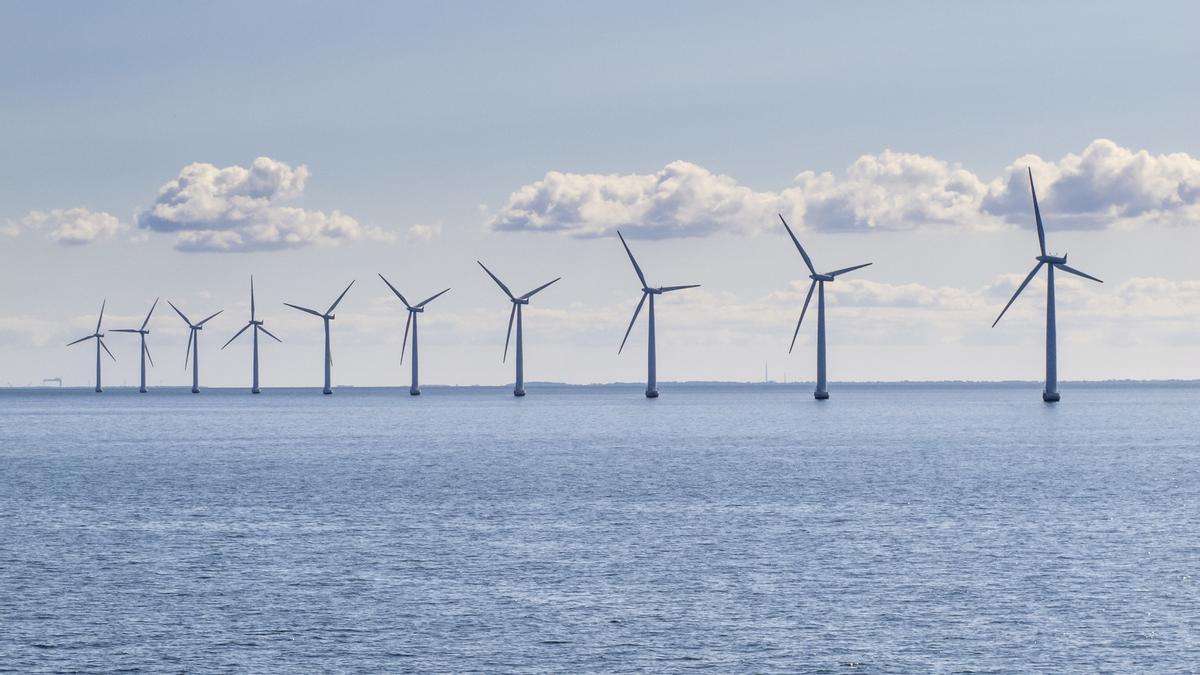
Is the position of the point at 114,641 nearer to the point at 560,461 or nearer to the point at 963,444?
the point at 560,461

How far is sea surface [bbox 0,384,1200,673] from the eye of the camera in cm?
4031

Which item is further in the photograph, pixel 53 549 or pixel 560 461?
pixel 560 461

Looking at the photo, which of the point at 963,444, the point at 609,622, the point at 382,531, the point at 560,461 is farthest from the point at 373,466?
the point at 609,622

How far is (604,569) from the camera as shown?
54.2m

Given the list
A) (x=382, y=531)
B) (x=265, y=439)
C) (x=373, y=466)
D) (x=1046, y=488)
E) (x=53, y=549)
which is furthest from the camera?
(x=265, y=439)

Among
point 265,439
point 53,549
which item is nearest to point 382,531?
point 53,549

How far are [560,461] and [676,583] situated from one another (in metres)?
68.1

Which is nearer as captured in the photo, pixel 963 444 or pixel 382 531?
pixel 382 531

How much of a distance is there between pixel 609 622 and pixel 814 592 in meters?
8.37

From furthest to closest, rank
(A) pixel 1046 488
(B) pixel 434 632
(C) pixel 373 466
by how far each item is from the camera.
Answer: (C) pixel 373 466 → (A) pixel 1046 488 → (B) pixel 434 632

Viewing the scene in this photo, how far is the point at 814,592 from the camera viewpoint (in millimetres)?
49031

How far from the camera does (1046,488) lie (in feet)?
294

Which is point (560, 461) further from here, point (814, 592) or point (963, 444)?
point (814, 592)

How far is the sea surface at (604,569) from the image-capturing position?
40.3 metres
